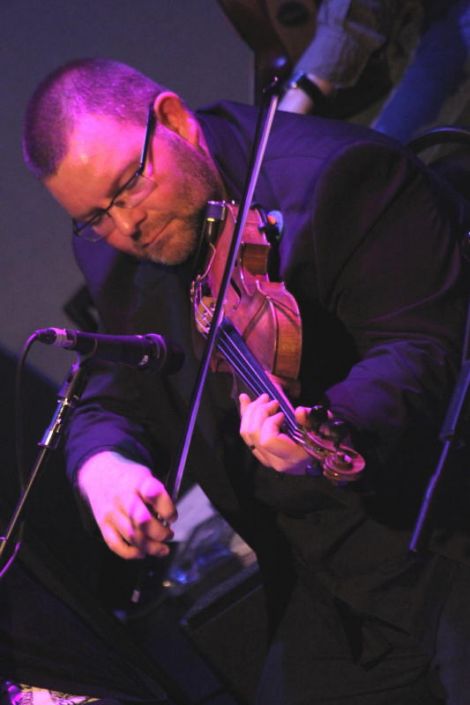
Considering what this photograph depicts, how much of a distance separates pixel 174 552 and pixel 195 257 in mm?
1455

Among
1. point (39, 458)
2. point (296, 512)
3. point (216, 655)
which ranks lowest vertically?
point (216, 655)

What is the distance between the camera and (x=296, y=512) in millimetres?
1686

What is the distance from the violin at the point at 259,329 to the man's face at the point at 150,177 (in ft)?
0.33

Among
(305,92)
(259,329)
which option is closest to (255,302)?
(259,329)

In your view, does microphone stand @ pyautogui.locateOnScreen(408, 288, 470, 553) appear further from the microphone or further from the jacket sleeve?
the microphone

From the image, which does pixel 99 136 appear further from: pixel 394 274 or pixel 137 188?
pixel 394 274

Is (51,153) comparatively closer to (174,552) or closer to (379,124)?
(379,124)

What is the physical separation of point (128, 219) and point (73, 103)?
0.28 m

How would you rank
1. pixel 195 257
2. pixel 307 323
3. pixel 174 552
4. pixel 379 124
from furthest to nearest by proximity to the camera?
1. pixel 174 552
2. pixel 379 124
3. pixel 195 257
4. pixel 307 323

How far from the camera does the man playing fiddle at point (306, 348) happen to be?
1498 millimetres

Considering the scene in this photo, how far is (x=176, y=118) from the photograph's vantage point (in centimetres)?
182

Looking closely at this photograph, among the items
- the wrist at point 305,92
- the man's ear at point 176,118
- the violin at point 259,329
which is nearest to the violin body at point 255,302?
the violin at point 259,329

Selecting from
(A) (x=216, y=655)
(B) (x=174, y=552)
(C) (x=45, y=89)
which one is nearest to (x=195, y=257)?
(C) (x=45, y=89)

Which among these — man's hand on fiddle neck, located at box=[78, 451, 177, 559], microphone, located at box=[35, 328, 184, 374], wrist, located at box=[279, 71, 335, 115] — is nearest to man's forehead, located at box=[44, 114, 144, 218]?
microphone, located at box=[35, 328, 184, 374]
